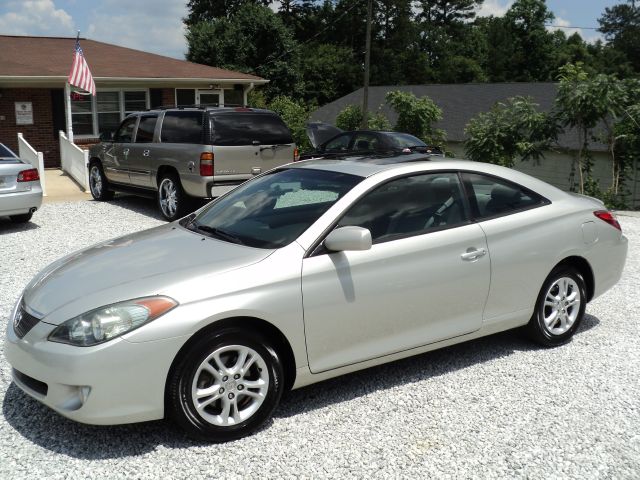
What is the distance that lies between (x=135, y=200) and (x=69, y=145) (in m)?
4.51

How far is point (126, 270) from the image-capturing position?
3.90 metres

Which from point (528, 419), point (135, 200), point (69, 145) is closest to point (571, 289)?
point (528, 419)

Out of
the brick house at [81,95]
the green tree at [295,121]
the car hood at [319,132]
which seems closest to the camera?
the brick house at [81,95]

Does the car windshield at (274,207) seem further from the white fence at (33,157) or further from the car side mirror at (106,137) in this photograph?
the white fence at (33,157)

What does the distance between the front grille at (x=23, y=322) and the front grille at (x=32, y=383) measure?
228mm

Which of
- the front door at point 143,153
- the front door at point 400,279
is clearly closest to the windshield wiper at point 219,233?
the front door at point 400,279

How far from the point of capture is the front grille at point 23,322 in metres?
3.66

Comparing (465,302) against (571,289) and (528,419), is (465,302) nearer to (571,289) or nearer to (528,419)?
(528,419)

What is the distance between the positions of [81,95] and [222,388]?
18.6 m

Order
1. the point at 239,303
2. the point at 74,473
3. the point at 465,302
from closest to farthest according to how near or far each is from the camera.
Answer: the point at 74,473 → the point at 239,303 → the point at 465,302

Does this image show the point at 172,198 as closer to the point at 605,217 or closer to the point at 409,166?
the point at 409,166

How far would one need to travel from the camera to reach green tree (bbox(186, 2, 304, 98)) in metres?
39.5

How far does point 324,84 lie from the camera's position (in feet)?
166

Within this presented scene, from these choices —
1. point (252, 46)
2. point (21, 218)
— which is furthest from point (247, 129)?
point (252, 46)
